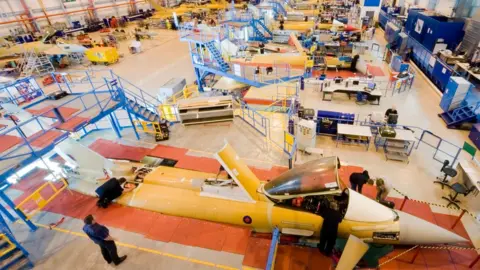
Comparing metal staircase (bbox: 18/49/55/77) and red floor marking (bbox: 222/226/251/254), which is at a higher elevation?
metal staircase (bbox: 18/49/55/77)

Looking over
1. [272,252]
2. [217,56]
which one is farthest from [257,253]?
[217,56]

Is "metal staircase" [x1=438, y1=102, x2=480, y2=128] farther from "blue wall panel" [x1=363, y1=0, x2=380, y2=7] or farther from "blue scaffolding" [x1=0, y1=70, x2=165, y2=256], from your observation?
"blue wall panel" [x1=363, y1=0, x2=380, y2=7]

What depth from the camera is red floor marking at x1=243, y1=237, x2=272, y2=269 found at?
6316 mm

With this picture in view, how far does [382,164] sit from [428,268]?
15.6 feet

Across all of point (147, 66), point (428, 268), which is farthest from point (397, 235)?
point (147, 66)

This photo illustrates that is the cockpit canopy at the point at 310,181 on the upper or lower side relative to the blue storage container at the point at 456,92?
upper

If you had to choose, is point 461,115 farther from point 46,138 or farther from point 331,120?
point 46,138

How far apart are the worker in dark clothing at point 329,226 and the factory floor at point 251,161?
2.22m

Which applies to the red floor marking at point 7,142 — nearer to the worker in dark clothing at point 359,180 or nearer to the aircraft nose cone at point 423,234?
the worker in dark clothing at point 359,180

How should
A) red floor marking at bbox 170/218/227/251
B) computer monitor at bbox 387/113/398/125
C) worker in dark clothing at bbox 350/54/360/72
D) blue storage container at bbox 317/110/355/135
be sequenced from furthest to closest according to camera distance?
worker in dark clothing at bbox 350/54/360/72, blue storage container at bbox 317/110/355/135, computer monitor at bbox 387/113/398/125, red floor marking at bbox 170/218/227/251

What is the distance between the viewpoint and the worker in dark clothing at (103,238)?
5926mm

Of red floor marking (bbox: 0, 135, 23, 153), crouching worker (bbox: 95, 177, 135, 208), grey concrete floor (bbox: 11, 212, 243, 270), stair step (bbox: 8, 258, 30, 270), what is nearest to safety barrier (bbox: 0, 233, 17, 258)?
stair step (bbox: 8, 258, 30, 270)

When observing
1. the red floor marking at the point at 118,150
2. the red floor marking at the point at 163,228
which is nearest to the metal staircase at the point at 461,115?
the red floor marking at the point at 163,228

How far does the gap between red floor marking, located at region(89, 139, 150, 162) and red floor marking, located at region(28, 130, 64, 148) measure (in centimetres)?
308
